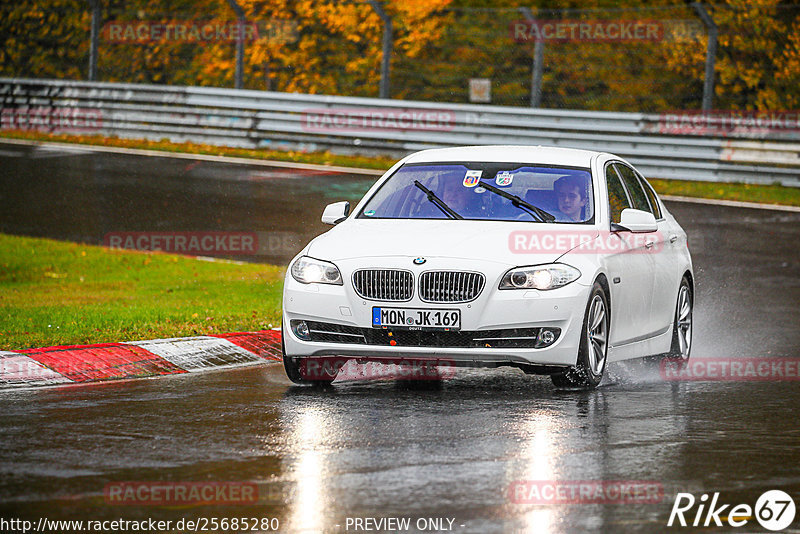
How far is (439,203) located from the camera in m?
10.6

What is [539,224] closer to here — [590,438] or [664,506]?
[590,438]

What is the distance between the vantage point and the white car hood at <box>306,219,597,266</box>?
9.47m

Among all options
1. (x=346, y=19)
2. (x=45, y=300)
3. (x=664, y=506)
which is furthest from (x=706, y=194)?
(x=664, y=506)

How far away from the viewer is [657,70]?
27484mm

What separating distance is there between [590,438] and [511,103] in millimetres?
21527

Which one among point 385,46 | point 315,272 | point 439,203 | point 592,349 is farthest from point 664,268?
point 385,46

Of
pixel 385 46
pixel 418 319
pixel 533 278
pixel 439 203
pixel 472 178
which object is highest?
pixel 385 46

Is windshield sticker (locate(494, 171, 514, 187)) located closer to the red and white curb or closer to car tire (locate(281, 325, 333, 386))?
car tire (locate(281, 325, 333, 386))

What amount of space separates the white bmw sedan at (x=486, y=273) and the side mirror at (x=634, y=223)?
1 cm

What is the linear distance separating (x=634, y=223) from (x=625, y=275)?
37cm

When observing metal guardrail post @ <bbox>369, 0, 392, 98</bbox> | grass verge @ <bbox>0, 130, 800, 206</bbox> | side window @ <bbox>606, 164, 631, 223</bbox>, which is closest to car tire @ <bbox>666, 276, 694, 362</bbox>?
side window @ <bbox>606, 164, 631, 223</bbox>

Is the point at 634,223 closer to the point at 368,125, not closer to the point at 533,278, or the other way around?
the point at 533,278

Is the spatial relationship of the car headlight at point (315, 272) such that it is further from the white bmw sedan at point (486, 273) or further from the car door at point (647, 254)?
the car door at point (647, 254)

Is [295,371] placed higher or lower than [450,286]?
lower
